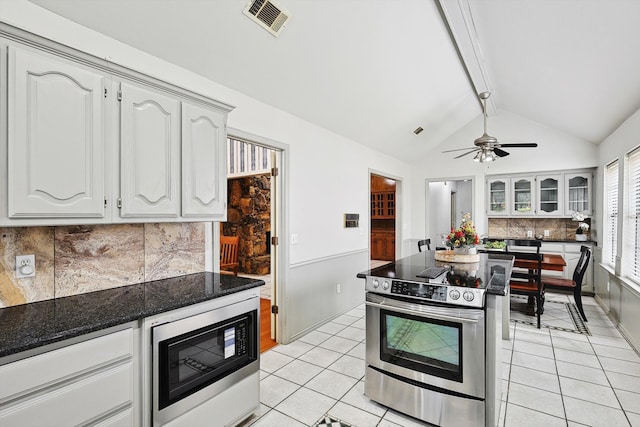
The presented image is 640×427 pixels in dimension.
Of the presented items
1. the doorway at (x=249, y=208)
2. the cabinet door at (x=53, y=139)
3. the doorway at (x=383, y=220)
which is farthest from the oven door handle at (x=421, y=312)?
the doorway at (x=383, y=220)

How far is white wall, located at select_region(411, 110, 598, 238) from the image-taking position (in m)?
5.67

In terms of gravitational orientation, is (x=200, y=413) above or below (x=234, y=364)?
below

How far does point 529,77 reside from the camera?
13.7 ft

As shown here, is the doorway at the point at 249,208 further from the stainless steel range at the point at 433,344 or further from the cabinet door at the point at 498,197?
the stainless steel range at the point at 433,344

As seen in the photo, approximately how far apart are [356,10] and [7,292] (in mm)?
2935

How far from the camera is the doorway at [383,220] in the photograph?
30.2ft

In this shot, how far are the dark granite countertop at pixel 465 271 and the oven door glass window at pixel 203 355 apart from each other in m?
0.91

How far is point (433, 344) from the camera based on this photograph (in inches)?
83.8

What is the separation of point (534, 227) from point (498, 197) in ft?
2.95

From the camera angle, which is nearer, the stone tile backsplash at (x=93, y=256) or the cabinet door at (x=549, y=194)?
the stone tile backsplash at (x=93, y=256)

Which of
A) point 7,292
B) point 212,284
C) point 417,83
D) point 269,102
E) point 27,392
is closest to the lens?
point 27,392

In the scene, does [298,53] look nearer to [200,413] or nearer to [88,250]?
[88,250]

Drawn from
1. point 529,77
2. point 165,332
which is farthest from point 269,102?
point 529,77

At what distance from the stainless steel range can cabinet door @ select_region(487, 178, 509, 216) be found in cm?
435
